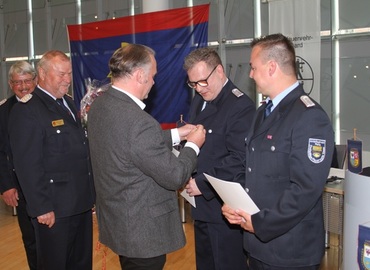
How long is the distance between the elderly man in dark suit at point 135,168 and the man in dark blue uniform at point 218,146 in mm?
309

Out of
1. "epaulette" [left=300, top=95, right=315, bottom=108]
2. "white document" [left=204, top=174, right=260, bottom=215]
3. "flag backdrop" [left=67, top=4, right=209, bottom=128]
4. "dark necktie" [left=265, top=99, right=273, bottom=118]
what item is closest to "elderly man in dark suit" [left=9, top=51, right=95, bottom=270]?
"white document" [left=204, top=174, right=260, bottom=215]

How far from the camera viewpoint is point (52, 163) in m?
2.18

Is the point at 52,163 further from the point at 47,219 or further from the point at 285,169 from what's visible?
the point at 285,169

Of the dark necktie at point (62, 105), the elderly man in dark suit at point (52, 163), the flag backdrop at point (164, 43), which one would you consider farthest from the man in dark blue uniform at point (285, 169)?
the flag backdrop at point (164, 43)

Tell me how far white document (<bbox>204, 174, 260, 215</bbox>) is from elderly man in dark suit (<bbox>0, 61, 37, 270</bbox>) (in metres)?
1.92

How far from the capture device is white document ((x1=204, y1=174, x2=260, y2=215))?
151 cm

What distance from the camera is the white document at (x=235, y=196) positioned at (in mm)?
1513

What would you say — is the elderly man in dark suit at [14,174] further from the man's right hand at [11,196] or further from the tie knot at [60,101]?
the tie knot at [60,101]

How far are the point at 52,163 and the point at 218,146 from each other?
95 centimetres

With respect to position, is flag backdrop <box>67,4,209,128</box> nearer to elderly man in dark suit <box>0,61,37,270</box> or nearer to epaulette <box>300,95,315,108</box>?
elderly man in dark suit <box>0,61,37,270</box>

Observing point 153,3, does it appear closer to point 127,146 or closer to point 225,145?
point 225,145

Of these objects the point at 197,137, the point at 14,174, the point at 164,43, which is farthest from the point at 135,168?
the point at 164,43

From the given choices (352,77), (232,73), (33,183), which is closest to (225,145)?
(33,183)

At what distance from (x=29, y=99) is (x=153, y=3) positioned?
162 inches
